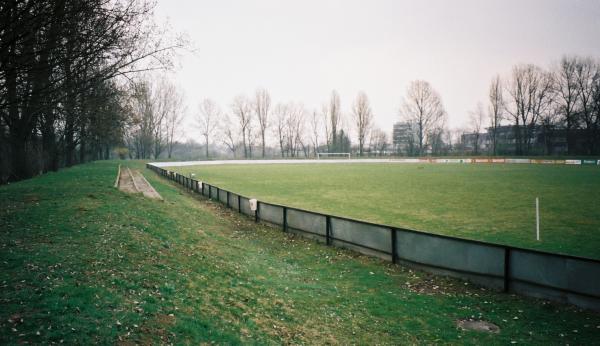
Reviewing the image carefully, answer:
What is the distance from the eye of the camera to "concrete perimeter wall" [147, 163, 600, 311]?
7035mm

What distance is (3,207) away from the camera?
11.9m

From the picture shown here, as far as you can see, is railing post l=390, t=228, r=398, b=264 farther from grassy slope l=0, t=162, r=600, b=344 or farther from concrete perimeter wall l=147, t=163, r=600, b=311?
grassy slope l=0, t=162, r=600, b=344

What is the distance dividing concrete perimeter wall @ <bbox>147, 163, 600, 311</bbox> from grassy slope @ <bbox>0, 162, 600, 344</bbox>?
1.10 feet

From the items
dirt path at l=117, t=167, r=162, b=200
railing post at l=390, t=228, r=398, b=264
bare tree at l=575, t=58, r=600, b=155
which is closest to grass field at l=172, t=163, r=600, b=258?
railing post at l=390, t=228, r=398, b=264

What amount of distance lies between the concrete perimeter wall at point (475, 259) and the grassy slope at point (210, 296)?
1.10 ft

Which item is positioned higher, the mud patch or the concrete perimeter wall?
the concrete perimeter wall

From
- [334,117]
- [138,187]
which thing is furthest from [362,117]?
[138,187]

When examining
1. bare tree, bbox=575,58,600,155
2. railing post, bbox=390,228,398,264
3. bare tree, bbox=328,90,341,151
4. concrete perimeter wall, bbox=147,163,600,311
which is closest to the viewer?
concrete perimeter wall, bbox=147,163,600,311

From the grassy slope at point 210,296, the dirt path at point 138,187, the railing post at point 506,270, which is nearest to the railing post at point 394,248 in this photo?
the grassy slope at point 210,296

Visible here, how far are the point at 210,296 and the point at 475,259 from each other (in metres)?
6.36

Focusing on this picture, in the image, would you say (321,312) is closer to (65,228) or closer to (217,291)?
(217,291)

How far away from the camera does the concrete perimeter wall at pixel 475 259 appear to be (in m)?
7.04

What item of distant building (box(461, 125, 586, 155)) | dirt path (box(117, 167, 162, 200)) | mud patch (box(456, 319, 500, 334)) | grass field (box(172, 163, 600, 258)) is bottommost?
mud patch (box(456, 319, 500, 334))

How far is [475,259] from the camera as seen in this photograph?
8656 mm
